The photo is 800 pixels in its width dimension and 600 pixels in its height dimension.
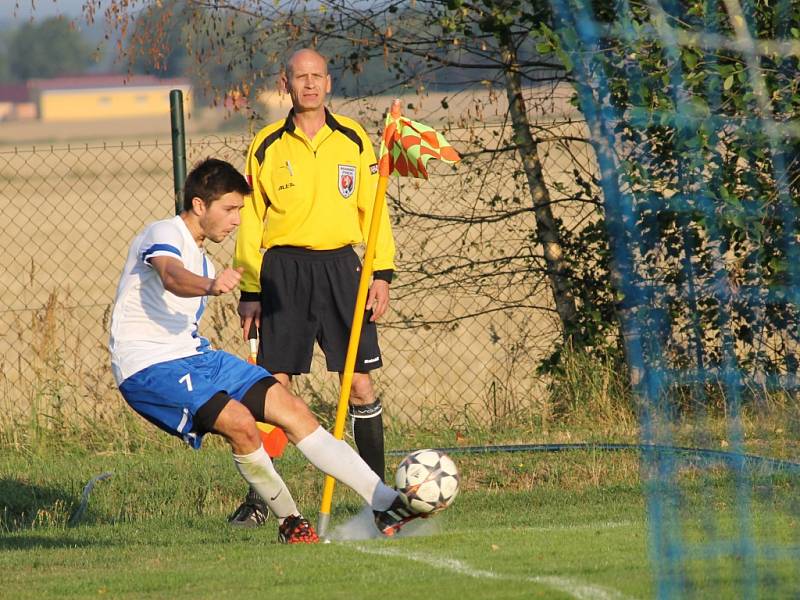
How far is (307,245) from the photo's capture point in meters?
7.06

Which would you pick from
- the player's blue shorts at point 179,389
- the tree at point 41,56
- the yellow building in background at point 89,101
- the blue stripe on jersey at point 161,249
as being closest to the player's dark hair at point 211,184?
the blue stripe on jersey at point 161,249

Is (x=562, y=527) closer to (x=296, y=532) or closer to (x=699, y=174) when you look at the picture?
(x=296, y=532)

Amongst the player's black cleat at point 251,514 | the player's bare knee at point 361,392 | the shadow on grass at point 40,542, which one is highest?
the player's bare knee at point 361,392

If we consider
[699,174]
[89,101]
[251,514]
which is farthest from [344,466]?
[89,101]

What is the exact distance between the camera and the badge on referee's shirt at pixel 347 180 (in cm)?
712

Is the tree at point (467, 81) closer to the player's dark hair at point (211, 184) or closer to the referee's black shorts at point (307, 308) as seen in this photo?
the referee's black shorts at point (307, 308)

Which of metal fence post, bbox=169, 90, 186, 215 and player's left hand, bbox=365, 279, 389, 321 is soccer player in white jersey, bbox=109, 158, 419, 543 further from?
metal fence post, bbox=169, 90, 186, 215

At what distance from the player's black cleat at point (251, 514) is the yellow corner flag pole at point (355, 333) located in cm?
64

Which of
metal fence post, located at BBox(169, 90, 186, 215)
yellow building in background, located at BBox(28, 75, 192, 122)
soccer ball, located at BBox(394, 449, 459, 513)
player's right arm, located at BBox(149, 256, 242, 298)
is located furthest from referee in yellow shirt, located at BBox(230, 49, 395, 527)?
yellow building in background, located at BBox(28, 75, 192, 122)

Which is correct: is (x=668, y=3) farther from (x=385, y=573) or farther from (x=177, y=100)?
(x=385, y=573)

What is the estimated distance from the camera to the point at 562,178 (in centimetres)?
1023

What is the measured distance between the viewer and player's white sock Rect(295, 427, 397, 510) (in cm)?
608

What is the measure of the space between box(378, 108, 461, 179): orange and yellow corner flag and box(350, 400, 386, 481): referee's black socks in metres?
1.35

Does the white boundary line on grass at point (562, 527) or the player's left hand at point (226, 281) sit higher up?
the player's left hand at point (226, 281)
